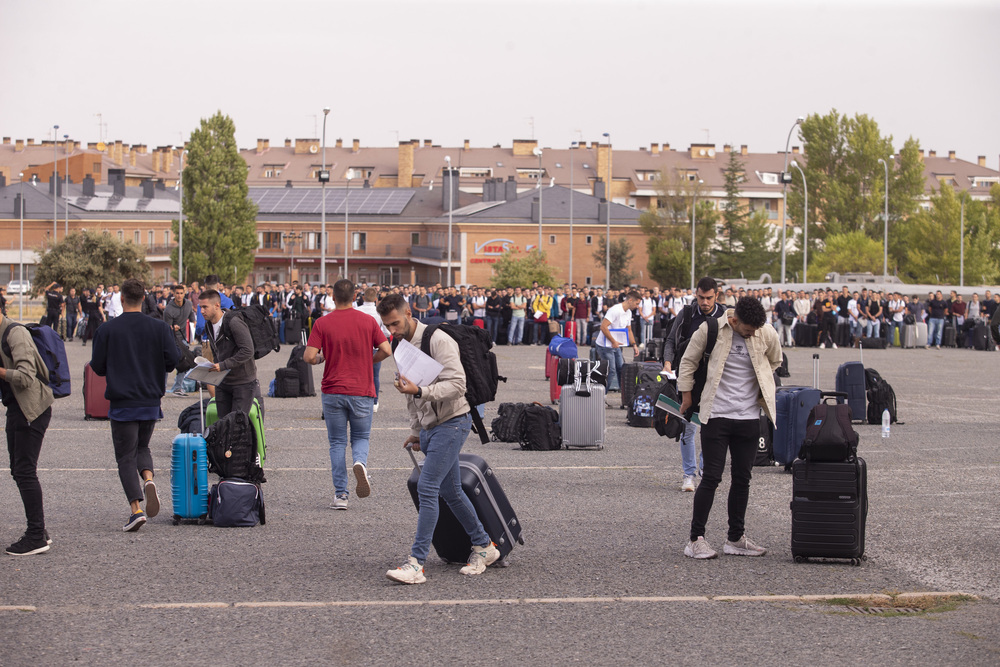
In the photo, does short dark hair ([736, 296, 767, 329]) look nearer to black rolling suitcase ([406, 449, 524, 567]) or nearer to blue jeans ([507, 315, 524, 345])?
black rolling suitcase ([406, 449, 524, 567])

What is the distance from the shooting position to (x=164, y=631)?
5.95 m

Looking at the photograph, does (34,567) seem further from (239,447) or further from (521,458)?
(521,458)

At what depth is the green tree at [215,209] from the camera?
74.9 m

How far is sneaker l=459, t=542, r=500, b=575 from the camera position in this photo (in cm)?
721

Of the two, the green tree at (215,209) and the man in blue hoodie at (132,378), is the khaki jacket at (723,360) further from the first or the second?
the green tree at (215,209)

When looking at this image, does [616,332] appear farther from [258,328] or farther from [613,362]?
[258,328]

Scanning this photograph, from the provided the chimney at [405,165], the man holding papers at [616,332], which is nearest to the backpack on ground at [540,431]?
the man holding papers at [616,332]

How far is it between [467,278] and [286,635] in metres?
82.9

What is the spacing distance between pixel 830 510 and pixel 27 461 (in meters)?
5.45

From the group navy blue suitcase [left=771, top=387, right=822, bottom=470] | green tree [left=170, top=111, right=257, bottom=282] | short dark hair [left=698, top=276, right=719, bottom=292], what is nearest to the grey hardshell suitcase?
navy blue suitcase [left=771, top=387, right=822, bottom=470]

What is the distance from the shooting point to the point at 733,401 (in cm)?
767

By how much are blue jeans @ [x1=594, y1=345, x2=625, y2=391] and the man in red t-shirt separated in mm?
8221

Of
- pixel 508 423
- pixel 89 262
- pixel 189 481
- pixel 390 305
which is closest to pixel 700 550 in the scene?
pixel 390 305

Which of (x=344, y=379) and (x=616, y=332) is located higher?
(x=616, y=332)
